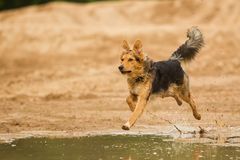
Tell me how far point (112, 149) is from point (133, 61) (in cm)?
143

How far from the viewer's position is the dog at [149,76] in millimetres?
11531

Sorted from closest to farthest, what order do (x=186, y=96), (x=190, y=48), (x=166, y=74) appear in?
(x=166, y=74) → (x=186, y=96) → (x=190, y=48)

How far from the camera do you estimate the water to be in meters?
10.2

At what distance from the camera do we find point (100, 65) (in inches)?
866

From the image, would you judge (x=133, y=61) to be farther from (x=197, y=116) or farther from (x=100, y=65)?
(x=100, y=65)

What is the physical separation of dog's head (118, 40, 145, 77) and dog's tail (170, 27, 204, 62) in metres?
1.57

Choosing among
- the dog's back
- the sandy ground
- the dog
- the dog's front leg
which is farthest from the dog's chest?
the sandy ground

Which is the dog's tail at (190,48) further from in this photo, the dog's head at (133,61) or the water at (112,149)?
the water at (112,149)

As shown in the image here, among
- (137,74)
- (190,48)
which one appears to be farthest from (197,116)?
(137,74)

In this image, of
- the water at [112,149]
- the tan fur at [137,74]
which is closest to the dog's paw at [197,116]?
the water at [112,149]

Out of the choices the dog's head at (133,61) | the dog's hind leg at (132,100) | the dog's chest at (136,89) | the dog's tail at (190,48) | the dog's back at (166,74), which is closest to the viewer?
the dog's head at (133,61)

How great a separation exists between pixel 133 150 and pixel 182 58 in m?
2.87

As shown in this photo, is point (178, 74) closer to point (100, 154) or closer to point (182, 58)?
point (182, 58)

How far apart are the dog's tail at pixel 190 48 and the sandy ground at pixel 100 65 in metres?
0.40
